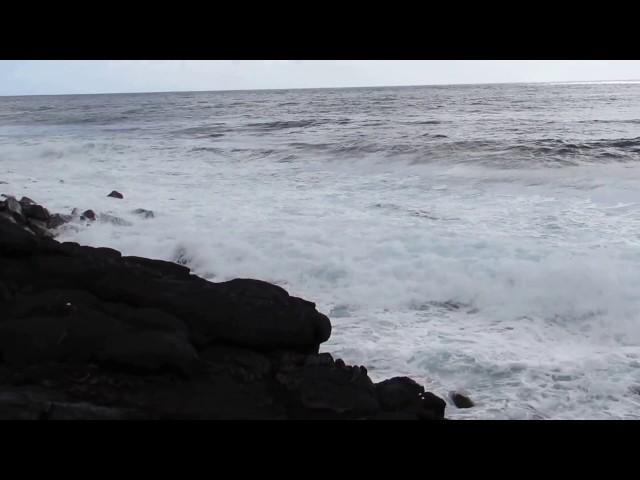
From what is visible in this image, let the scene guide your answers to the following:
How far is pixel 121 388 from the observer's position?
3689mm

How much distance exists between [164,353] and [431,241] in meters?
4.95

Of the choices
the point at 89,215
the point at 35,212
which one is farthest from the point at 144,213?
the point at 35,212

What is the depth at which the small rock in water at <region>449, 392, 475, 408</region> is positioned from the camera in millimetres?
4094

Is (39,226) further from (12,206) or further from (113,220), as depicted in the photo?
(113,220)

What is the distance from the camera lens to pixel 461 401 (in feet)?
13.5

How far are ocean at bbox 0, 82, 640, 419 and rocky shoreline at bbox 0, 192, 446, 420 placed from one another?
790mm

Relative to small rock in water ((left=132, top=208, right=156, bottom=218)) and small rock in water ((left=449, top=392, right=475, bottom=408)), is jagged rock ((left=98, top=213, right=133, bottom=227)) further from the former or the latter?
small rock in water ((left=449, top=392, right=475, bottom=408))

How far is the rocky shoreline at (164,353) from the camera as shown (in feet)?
11.8

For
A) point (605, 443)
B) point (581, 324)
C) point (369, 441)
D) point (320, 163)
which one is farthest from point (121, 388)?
point (320, 163)

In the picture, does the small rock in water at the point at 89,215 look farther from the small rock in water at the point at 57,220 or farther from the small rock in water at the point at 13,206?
the small rock in water at the point at 13,206

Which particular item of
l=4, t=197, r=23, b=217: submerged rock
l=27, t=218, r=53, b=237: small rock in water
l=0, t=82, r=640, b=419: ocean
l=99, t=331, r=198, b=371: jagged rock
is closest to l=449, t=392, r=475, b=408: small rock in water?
l=0, t=82, r=640, b=419: ocean

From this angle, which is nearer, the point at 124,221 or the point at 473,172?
the point at 124,221
